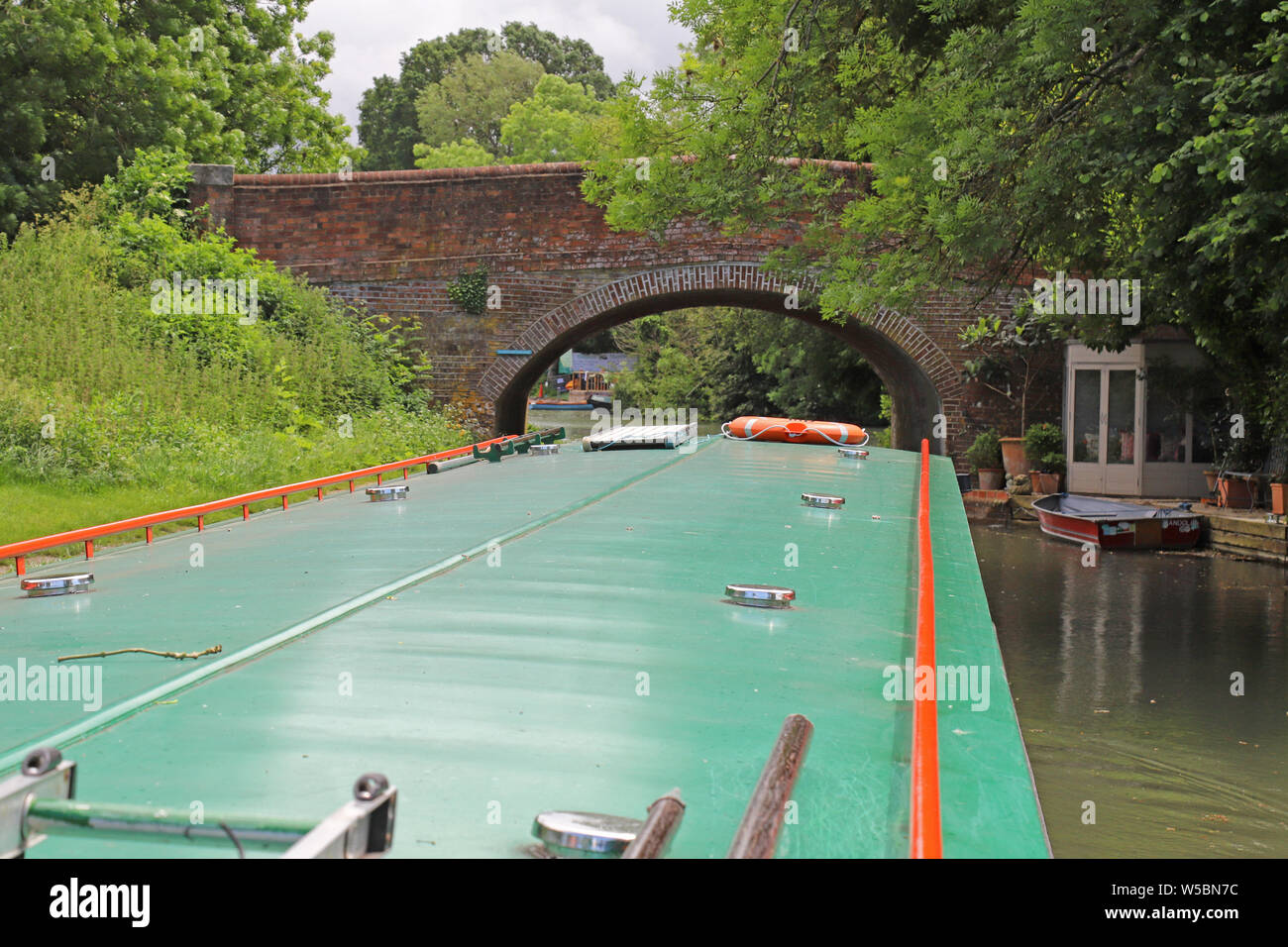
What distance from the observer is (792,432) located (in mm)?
11109

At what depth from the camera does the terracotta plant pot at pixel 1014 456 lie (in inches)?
655

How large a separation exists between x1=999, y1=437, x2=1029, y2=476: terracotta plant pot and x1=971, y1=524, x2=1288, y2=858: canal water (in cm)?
362

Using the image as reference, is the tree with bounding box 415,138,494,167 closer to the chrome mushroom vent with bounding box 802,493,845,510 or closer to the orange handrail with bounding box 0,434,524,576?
the orange handrail with bounding box 0,434,524,576

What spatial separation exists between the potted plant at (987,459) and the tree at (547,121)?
27247mm

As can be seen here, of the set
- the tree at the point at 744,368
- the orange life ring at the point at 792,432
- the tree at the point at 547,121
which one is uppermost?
the tree at the point at 547,121

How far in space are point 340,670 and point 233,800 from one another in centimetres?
84

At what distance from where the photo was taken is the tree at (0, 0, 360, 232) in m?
16.7

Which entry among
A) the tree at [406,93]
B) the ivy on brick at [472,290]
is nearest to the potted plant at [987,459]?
the ivy on brick at [472,290]

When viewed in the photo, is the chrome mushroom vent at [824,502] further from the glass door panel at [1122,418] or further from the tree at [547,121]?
the tree at [547,121]

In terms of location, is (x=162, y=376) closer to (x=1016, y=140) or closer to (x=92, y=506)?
(x=92, y=506)

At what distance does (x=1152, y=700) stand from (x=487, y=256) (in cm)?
1019

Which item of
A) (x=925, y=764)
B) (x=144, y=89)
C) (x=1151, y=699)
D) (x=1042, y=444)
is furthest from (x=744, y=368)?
(x=925, y=764)
